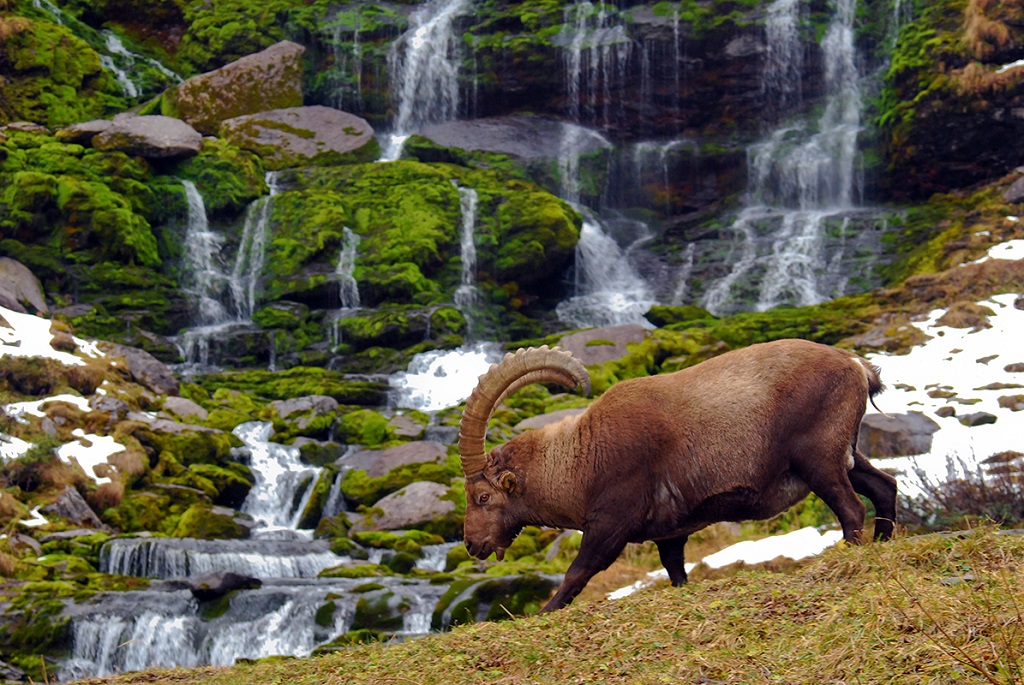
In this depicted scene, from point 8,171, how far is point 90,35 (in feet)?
42.0

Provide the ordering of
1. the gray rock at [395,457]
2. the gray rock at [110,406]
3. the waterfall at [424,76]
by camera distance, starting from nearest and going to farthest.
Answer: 1. the gray rock at [395,457]
2. the gray rock at [110,406]
3. the waterfall at [424,76]

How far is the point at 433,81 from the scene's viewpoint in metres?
41.1

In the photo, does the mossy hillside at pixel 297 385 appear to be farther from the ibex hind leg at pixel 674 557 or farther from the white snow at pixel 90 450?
the ibex hind leg at pixel 674 557

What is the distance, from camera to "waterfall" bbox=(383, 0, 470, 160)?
134ft

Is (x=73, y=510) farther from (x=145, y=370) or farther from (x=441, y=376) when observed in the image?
(x=441, y=376)

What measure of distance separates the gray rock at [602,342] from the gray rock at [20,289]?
13328 millimetres

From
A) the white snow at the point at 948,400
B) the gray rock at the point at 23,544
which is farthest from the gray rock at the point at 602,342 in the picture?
the gray rock at the point at 23,544

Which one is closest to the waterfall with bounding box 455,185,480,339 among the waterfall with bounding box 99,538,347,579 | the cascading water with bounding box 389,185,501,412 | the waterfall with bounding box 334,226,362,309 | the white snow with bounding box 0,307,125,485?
the cascading water with bounding box 389,185,501,412

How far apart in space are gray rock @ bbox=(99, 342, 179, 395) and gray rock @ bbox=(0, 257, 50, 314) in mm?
3007

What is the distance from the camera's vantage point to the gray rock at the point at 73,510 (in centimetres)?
1742

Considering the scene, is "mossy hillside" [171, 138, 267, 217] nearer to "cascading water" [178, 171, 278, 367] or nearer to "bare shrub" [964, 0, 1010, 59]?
"cascading water" [178, 171, 278, 367]

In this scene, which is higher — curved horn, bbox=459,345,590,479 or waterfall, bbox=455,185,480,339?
curved horn, bbox=459,345,590,479

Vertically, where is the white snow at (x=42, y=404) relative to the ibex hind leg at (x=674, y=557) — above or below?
below

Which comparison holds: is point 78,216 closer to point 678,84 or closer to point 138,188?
point 138,188
